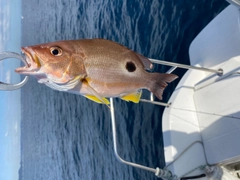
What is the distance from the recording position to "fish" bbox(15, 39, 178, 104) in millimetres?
1753

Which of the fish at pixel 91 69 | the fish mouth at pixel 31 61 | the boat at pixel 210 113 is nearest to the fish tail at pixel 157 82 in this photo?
the fish at pixel 91 69

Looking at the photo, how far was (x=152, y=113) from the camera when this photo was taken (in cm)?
612

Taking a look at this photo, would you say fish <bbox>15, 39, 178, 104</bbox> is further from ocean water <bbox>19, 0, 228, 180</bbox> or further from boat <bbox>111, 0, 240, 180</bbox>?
ocean water <bbox>19, 0, 228, 180</bbox>

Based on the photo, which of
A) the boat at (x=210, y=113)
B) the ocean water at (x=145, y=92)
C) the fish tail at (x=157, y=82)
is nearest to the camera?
the fish tail at (x=157, y=82)

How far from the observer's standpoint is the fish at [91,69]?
175 centimetres

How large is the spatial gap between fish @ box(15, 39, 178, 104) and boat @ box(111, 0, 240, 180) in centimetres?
148

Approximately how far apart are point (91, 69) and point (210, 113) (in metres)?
2.52

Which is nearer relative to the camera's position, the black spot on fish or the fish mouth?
the fish mouth

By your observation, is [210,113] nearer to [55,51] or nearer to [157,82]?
[157,82]

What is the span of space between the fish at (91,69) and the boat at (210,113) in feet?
4.86

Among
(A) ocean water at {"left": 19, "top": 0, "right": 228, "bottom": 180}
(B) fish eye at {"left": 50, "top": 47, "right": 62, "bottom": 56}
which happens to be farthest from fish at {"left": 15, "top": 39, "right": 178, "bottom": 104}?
(A) ocean water at {"left": 19, "top": 0, "right": 228, "bottom": 180}

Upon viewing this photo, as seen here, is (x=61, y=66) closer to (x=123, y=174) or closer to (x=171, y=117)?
(x=171, y=117)

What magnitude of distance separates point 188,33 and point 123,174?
3447mm

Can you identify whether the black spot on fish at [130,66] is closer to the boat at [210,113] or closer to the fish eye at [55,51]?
the fish eye at [55,51]
